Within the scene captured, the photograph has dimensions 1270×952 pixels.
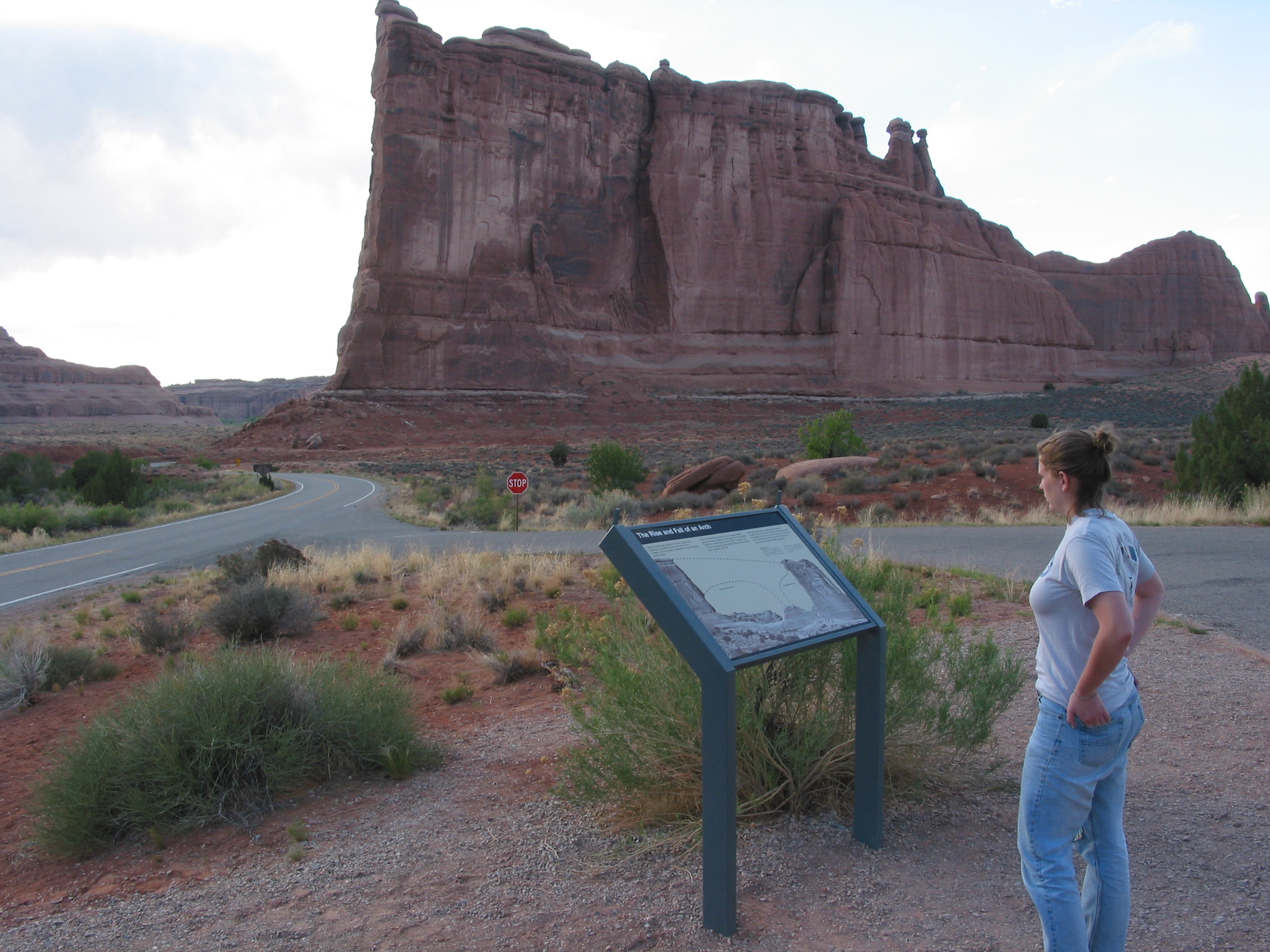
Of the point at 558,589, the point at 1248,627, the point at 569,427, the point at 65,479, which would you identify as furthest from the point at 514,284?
the point at 1248,627

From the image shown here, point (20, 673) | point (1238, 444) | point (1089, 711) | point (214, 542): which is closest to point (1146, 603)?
point (1089, 711)

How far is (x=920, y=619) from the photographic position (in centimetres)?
802

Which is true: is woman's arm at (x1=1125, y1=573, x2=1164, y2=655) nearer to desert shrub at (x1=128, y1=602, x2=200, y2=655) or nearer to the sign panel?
the sign panel

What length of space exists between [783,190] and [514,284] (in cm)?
2487

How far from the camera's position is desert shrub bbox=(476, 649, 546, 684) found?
7.24 metres

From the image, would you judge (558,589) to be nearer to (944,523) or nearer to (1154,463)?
(944,523)

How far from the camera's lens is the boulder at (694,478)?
20641mm

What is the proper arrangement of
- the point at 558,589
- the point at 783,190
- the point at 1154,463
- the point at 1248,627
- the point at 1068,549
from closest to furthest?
1. the point at 1068,549
2. the point at 1248,627
3. the point at 558,589
4. the point at 1154,463
5. the point at 783,190

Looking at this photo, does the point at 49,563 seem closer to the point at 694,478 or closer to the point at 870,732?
the point at 694,478

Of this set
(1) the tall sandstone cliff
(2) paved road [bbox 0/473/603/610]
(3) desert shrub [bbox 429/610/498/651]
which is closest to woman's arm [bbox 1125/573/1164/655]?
(3) desert shrub [bbox 429/610/498/651]

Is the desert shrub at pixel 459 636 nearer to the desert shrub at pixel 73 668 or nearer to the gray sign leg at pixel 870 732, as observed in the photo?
the desert shrub at pixel 73 668

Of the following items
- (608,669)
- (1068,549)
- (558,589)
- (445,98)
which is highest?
(445,98)

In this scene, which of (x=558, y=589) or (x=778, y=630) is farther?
(x=558, y=589)

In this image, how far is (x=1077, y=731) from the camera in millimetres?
2555
